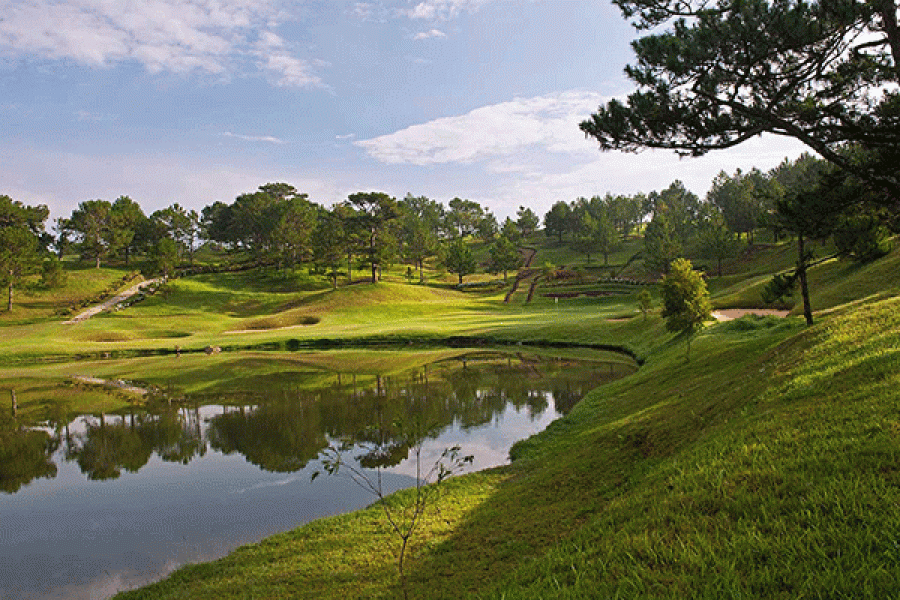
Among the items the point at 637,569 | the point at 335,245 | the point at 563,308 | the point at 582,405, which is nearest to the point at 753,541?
the point at 637,569

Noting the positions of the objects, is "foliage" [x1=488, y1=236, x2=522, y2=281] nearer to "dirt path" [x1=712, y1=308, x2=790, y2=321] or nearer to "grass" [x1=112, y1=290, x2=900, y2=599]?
"dirt path" [x1=712, y1=308, x2=790, y2=321]

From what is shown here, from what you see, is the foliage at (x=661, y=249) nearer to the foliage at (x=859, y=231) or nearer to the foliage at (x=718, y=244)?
the foliage at (x=718, y=244)

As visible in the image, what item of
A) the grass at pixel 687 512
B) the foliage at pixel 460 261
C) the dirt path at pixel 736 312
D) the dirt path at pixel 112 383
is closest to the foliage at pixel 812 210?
the grass at pixel 687 512

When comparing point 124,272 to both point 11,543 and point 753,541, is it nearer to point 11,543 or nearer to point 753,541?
point 11,543

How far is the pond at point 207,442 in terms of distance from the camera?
39.2ft

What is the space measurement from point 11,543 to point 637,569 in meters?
14.6

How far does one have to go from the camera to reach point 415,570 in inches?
336

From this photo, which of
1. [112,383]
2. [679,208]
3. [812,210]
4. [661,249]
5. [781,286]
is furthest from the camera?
[679,208]

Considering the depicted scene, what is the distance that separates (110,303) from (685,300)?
249ft

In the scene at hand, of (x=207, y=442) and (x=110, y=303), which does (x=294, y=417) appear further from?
(x=110, y=303)

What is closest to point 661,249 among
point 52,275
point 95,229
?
point 52,275

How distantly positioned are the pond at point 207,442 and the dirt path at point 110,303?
28353mm

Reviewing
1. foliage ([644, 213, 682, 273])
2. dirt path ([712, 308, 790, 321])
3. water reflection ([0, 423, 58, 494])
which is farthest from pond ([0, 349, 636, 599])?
foliage ([644, 213, 682, 273])

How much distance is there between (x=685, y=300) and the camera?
25219mm
